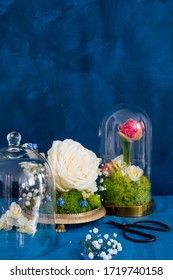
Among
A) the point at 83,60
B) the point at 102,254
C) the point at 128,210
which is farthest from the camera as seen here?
the point at 83,60

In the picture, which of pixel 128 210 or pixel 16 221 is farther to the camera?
pixel 128 210

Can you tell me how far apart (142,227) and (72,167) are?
10.9 inches

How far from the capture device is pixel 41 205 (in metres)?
1.25

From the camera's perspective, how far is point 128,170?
1.50 metres

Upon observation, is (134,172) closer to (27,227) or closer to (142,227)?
(142,227)

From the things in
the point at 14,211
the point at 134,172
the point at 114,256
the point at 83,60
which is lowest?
the point at 114,256

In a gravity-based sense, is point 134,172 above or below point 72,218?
above

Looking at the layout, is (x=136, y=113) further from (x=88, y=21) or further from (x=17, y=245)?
(x=17, y=245)

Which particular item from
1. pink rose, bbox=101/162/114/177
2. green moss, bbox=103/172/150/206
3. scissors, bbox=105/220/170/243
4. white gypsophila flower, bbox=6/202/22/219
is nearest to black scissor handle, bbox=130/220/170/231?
scissors, bbox=105/220/170/243

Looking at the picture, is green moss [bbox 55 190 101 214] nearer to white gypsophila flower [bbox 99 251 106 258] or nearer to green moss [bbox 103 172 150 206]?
green moss [bbox 103 172 150 206]

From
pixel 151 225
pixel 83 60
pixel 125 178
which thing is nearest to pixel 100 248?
pixel 151 225

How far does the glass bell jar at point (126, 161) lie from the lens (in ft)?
4.84

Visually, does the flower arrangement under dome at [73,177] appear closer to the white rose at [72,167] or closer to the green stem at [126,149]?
the white rose at [72,167]

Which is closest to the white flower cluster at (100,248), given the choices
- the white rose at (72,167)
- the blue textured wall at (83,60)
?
the white rose at (72,167)
